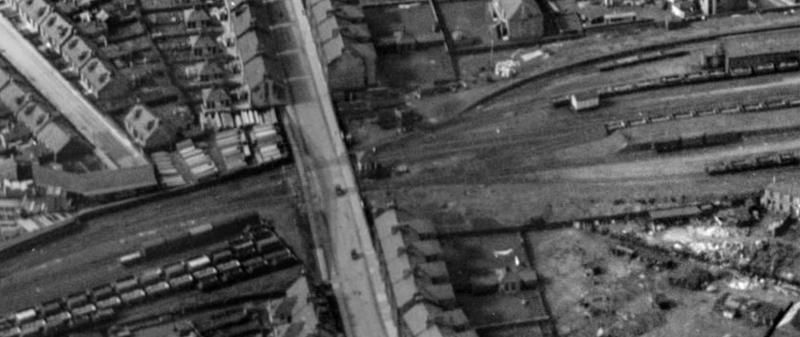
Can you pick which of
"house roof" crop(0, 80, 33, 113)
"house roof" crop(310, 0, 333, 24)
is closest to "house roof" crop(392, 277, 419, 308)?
"house roof" crop(310, 0, 333, 24)

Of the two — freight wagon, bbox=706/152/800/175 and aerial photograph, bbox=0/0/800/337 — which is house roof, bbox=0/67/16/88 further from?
freight wagon, bbox=706/152/800/175

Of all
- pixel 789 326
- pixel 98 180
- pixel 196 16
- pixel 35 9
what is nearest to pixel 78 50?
pixel 35 9

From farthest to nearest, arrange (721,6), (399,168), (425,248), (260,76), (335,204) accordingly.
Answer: (721,6), (260,76), (399,168), (335,204), (425,248)

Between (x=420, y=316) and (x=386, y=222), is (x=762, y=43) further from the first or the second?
(x=420, y=316)

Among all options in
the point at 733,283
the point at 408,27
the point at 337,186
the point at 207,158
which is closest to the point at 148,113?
the point at 207,158

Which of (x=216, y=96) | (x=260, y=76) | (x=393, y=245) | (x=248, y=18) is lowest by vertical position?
(x=393, y=245)

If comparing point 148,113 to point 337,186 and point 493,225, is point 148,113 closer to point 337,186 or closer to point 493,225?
point 337,186

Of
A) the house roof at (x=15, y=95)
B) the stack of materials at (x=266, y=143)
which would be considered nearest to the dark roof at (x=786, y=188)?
the stack of materials at (x=266, y=143)

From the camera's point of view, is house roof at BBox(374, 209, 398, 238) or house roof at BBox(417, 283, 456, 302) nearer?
house roof at BBox(417, 283, 456, 302)
